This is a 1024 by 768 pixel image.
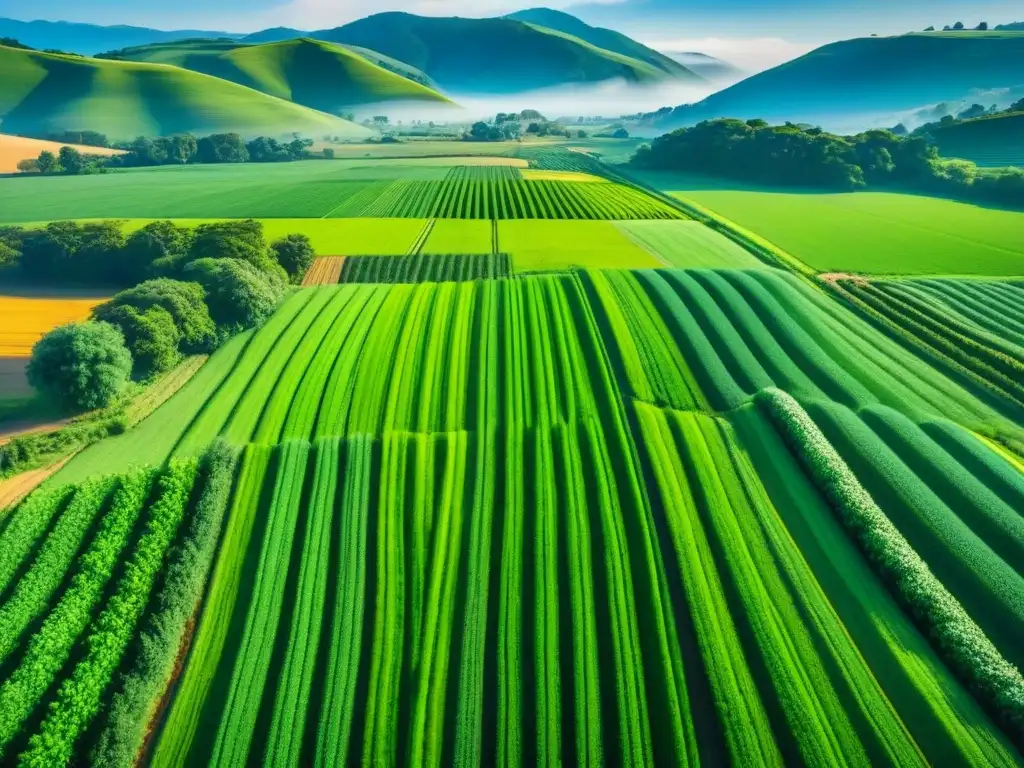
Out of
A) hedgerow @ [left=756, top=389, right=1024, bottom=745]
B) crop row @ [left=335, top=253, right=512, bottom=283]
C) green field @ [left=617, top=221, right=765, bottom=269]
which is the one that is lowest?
hedgerow @ [left=756, top=389, right=1024, bottom=745]

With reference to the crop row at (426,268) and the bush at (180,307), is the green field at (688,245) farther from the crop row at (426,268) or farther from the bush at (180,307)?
the bush at (180,307)

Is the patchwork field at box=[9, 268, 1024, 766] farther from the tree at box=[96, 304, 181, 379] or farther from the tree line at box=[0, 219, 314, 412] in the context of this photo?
the tree line at box=[0, 219, 314, 412]

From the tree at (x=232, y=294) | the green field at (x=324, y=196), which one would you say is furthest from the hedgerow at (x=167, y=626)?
the green field at (x=324, y=196)

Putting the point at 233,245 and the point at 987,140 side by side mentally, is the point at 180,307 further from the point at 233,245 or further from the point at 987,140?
the point at 987,140

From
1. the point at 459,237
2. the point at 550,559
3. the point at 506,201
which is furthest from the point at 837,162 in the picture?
the point at 550,559

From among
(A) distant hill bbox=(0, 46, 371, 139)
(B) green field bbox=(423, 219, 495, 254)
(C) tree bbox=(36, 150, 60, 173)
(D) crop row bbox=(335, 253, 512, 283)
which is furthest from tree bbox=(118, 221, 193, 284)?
(A) distant hill bbox=(0, 46, 371, 139)
